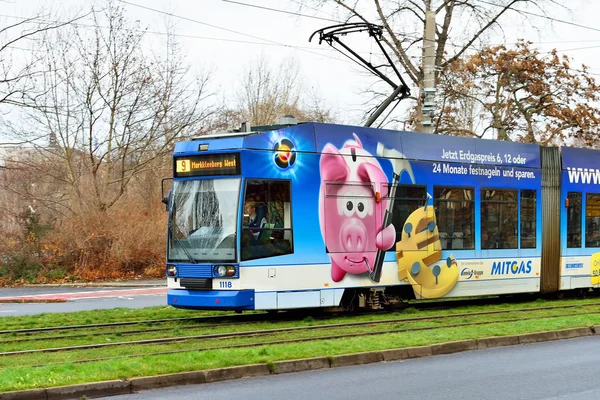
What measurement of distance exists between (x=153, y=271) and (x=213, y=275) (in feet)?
61.4

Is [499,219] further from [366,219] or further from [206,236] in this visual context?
[206,236]

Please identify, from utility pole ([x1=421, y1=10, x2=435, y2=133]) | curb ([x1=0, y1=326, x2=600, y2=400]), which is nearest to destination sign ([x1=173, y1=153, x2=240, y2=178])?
curb ([x1=0, y1=326, x2=600, y2=400])

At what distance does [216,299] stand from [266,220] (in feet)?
5.31

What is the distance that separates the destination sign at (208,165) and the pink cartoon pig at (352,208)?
185 cm

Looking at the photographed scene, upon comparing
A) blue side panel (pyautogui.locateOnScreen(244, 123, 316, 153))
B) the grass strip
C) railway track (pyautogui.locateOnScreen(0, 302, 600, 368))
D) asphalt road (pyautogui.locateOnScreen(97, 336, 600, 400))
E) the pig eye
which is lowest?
asphalt road (pyautogui.locateOnScreen(97, 336, 600, 400))

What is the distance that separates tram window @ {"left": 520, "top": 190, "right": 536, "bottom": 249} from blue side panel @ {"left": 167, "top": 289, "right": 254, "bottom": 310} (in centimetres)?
786

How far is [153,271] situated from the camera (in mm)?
33031

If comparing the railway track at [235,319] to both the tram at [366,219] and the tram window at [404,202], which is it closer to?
the tram at [366,219]

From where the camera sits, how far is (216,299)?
14.8 m

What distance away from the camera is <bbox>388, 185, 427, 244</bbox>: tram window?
17.3 meters

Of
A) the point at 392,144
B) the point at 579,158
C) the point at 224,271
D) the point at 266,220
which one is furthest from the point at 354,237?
the point at 579,158

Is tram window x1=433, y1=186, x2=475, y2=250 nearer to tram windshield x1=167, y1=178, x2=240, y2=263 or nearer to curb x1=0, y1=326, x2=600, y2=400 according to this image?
curb x1=0, y1=326, x2=600, y2=400

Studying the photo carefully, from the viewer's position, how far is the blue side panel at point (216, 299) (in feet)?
48.1

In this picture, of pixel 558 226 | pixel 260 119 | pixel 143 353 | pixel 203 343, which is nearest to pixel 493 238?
pixel 558 226
